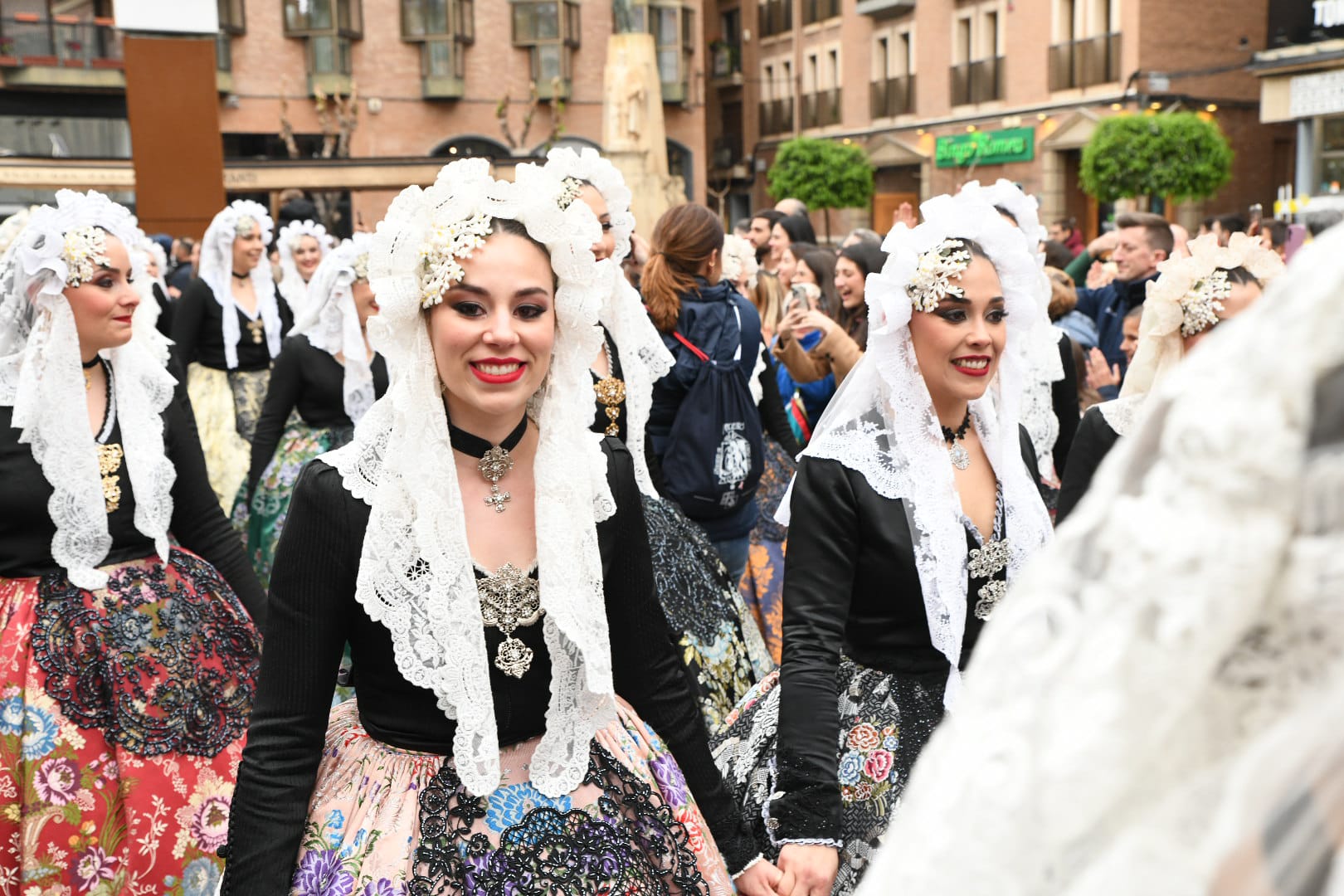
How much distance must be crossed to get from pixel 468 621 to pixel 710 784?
25.7 inches

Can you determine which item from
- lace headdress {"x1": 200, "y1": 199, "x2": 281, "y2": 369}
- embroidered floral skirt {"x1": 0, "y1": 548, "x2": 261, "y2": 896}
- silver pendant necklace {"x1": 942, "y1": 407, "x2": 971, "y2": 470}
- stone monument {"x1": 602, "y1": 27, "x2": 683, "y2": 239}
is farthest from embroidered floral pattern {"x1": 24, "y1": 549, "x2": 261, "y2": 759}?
stone monument {"x1": 602, "y1": 27, "x2": 683, "y2": 239}

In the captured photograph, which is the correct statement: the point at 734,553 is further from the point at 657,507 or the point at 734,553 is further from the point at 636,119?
the point at 636,119

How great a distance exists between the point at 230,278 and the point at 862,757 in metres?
6.80

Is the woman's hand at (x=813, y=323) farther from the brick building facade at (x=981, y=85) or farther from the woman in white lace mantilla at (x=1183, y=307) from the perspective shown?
the brick building facade at (x=981, y=85)

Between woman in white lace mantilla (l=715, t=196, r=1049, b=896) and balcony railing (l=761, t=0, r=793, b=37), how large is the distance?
39721 millimetres

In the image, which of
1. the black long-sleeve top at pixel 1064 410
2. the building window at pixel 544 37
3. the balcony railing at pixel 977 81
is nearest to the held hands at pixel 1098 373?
the black long-sleeve top at pixel 1064 410

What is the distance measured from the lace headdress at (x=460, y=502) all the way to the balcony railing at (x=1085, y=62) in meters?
28.5

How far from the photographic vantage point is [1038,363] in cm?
504

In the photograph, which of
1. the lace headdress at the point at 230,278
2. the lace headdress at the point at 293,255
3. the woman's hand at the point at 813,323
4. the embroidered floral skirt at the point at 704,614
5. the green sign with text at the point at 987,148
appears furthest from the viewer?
the green sign with text at the point at 987,148

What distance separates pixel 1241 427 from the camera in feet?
2.83

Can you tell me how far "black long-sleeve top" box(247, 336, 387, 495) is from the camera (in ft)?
21.3

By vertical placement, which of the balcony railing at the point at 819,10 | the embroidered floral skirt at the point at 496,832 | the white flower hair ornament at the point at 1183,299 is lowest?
the embroidered floral skirt at the point at 496,832

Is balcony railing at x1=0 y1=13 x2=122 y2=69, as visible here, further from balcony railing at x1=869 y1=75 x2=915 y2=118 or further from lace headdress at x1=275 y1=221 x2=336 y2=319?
lace headdress at x1=275 y1=221 x2=336 y2=319

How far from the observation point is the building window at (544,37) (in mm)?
35312
